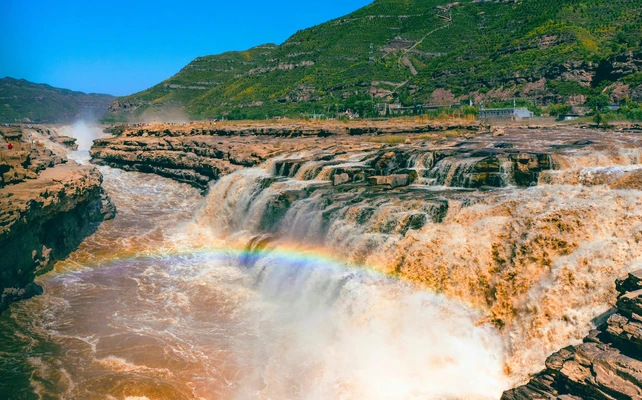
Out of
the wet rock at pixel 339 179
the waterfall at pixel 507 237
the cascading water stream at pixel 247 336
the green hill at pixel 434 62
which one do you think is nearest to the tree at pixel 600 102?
the green hill at pixel 434 62

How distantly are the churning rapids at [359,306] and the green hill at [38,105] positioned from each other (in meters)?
118

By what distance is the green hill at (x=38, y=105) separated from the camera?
125250 mm

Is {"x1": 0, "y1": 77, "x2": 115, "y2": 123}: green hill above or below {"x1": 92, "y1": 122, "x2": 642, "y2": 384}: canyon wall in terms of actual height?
above

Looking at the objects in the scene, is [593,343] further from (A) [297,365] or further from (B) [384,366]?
(A) [297,365]

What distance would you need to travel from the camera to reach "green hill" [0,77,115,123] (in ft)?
411

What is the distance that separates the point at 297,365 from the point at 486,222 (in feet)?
18.9

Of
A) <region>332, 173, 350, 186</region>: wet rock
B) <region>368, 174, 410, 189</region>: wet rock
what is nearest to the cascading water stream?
<region>332, 173, 350, 186</region>: wet rock

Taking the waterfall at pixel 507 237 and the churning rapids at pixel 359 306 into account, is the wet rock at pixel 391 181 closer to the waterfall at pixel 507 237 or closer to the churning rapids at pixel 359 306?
the waterfall at pixel 507 237

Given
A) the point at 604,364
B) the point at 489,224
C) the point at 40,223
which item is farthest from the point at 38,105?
the point at 604,364

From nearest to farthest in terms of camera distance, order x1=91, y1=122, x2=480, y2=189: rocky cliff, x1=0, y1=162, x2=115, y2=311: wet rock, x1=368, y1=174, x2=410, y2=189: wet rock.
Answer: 1. x1=0, y1=162, x2=115, y2=311: wet rock
2. x1=368, y1=174, x2=410, y2=189: wet rock
3. x1=91, y1=122, x2=480, y2=189: rocky cliff

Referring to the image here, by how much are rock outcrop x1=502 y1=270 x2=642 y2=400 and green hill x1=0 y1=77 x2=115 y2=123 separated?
128 metres

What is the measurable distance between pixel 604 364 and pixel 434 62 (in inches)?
3669

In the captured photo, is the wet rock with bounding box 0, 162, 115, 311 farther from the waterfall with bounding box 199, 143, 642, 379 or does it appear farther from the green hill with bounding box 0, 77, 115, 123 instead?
the green hill with bounding box 0, 77, 115, 123

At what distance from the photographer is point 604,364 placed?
7355mm
